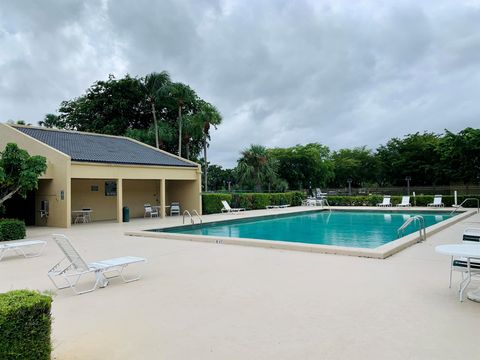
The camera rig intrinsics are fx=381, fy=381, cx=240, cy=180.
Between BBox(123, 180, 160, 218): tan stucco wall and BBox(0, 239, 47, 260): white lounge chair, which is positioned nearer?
BBox(0, 239, 47, 260): white lounge chair

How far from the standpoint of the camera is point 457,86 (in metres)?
27.3

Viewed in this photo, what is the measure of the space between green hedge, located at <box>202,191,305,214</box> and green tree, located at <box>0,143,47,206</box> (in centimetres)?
1224

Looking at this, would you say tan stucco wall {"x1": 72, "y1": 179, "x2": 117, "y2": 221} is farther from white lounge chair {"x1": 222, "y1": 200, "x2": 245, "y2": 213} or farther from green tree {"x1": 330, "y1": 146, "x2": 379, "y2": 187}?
green tree {"x1": 330, "y1": 146, "x2": 379, "y2": 187}

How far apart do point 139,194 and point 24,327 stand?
69.3 ft

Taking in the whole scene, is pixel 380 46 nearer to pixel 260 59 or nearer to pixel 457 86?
pixel 260 59

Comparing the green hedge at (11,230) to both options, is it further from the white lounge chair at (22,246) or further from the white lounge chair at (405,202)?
the white lounge chair at (405,202)

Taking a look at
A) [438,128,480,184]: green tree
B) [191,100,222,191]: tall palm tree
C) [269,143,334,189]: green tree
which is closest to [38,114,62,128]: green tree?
[191,100,222,191]: tall palm tree

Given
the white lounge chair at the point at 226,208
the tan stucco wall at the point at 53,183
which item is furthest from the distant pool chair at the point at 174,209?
the tan stucco wall at the point at 53,183

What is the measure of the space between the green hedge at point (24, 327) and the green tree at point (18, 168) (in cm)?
1209

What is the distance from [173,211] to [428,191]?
26586 mm

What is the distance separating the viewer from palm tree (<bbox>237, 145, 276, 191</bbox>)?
33719 millimetres

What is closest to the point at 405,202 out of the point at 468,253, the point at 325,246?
the point at 325,246

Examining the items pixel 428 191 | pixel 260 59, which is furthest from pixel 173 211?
pixel 428 191

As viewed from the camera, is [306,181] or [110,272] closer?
[110,272]
